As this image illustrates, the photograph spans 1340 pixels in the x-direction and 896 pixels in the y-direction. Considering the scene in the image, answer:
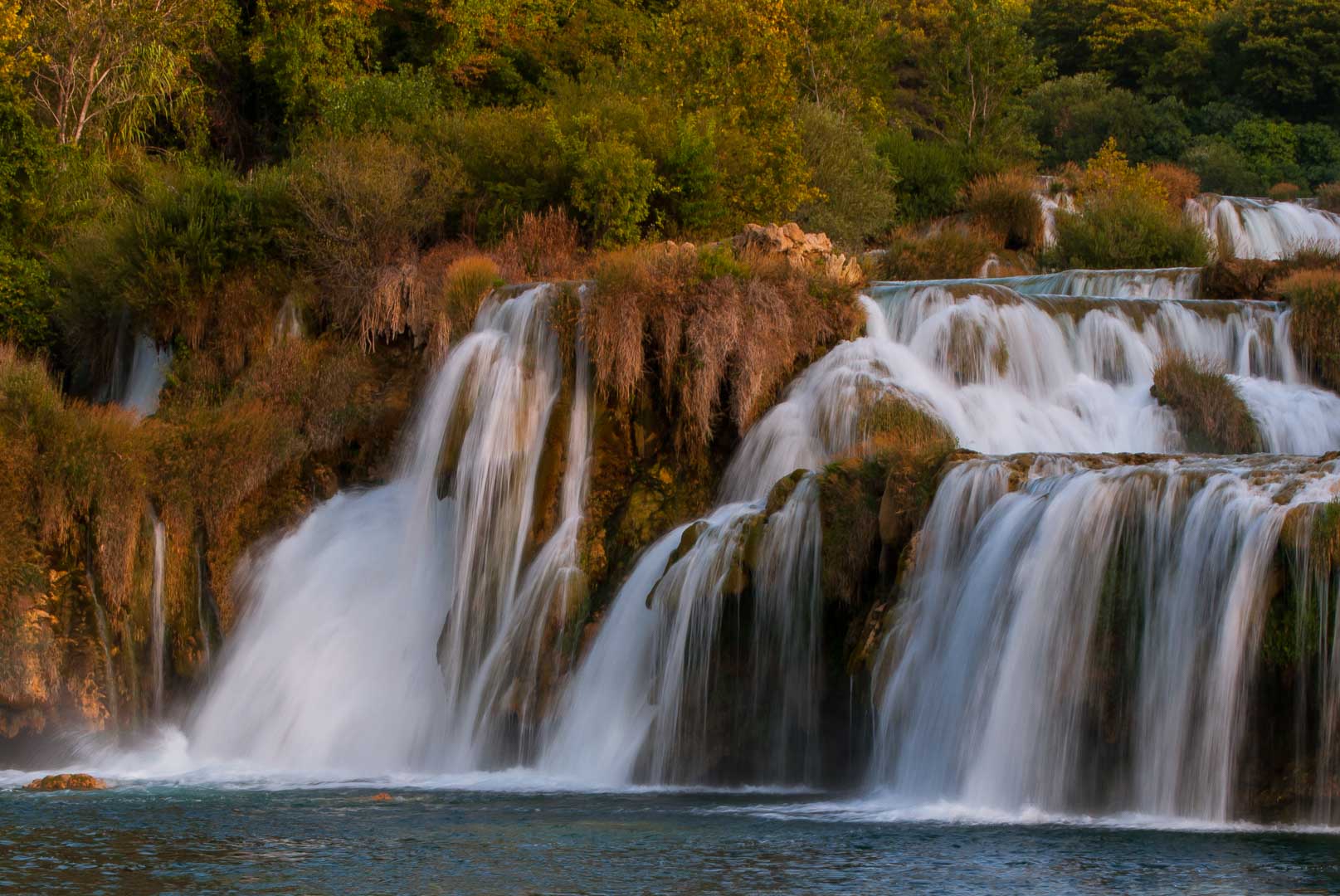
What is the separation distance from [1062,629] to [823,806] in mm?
2838

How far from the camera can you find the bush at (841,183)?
33.3 m

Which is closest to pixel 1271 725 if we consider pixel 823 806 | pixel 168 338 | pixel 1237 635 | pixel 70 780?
pixel 1237 635

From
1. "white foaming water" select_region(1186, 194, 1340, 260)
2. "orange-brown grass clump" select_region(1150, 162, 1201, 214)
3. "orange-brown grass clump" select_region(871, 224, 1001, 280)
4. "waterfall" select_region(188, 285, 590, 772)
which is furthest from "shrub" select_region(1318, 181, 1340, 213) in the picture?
"waterfall" select_region(188, 285, 590, 772)

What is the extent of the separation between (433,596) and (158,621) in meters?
3.80

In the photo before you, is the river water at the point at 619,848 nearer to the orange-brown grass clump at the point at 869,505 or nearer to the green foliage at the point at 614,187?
the orange-brown grass clump at the point at 869,505

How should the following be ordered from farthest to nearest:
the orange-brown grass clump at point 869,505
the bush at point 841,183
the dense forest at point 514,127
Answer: the bush at point 841,183 < the dense forest at point 514,127 < the orange-brown grass clump at point 869,505

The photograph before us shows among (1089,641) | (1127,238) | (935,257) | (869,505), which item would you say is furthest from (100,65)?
(1089,641)

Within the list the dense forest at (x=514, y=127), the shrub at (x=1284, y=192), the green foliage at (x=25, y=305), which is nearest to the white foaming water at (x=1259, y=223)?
the shrub at (x=1284, y=192)

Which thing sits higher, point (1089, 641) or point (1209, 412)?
point (1209, 412)

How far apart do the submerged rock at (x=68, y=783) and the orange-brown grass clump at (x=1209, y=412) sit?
13959mm

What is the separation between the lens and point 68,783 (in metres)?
17.7

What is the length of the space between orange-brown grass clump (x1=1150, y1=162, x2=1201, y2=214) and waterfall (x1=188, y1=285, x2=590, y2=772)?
70.9ft

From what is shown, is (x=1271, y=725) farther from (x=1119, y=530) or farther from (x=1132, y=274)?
(x=1132, y=274)

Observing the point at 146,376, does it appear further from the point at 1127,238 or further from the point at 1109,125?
the point at 1109,125
